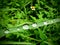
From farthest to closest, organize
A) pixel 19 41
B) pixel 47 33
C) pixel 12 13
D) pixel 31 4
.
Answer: pixel 31 4, pixel 12 13, pixel 47 33, pixel 19 41

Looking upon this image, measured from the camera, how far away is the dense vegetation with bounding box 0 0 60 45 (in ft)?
5.94

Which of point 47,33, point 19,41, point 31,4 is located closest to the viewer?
point 19,41

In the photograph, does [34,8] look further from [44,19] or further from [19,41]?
[19,41]

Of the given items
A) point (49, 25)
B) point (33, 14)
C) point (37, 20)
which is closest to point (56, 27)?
point (49, 25)

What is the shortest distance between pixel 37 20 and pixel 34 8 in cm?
29

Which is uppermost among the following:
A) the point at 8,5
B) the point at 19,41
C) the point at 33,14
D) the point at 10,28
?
the point at 8,5

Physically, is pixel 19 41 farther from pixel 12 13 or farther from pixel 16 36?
pixel 12 13

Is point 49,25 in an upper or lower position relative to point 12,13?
lower

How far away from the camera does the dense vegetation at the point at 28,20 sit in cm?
181

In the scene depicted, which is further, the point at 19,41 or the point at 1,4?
the point at 1,4

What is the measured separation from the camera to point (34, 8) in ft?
7.33

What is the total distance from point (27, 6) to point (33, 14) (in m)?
0.17

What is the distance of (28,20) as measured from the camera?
6.82 ft

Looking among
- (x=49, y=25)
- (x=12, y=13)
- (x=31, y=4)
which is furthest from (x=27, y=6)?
(x=49, y=25)
